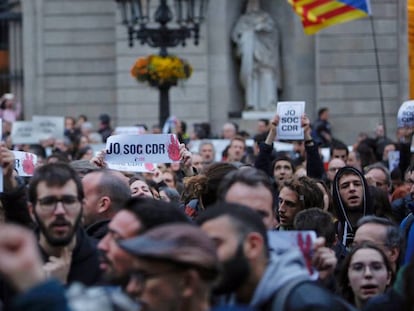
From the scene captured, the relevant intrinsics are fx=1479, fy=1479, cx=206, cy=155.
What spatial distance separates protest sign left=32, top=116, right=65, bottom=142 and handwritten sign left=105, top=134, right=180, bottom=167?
11.3 meters

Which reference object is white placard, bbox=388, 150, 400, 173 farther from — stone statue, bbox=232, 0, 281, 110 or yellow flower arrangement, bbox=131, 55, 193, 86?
stone statue, bbox=232, 0, 281, 110

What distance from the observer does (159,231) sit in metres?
4.91

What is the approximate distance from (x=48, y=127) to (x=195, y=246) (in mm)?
17335

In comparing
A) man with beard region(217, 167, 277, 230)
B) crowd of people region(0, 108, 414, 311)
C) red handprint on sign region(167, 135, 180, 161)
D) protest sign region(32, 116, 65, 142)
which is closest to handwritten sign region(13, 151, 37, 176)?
crowd of people region(0, 108, 414, 311)

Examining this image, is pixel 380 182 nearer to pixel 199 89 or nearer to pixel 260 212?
pixel 260 212

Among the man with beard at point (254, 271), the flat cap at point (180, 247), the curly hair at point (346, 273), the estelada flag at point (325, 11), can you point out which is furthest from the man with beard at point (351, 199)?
the estelada flag at point (325, 11)

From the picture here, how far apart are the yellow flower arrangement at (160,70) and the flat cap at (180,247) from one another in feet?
51.8

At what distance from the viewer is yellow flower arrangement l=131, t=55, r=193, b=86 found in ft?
67.9

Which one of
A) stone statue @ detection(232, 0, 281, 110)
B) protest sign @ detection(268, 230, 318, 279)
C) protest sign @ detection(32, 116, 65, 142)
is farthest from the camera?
stone statue @ detection(232, 0, 281, 110)

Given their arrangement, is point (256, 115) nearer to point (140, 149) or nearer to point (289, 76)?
point (289, 76)

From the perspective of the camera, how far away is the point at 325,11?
20391 millimetres

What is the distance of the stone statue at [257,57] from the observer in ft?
92.5

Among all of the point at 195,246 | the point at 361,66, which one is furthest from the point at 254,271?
the point at 361,66

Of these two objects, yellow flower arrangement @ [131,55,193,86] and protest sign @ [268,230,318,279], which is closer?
protest sign @ [268,230,318,279]
